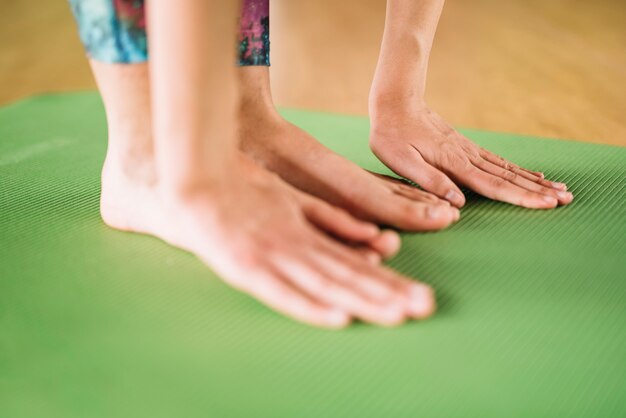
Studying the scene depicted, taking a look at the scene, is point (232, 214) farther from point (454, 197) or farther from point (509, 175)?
point (509, 175)

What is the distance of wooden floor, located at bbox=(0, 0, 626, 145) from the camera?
195 cm

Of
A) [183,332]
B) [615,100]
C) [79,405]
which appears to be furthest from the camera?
[615,100]

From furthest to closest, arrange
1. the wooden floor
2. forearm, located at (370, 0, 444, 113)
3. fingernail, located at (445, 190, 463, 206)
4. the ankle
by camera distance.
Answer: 1. the wooden floor
2. forearm, located at (370, 0, 444, 113)
3. fingernail, located at (445, 190, 463, 206)
4. the ankle

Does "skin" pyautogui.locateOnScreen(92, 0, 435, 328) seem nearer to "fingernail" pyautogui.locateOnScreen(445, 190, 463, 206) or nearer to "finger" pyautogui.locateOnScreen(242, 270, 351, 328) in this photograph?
"finger" pyautogui.locateOnScreen(242, 270, 351, 328)

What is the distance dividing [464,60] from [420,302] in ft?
6.30

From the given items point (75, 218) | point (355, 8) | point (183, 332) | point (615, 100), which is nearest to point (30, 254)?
point (75, 218)

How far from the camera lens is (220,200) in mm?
767

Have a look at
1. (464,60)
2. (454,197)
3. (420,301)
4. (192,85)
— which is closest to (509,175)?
(454,197)

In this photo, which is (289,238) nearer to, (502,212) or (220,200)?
(220,200)

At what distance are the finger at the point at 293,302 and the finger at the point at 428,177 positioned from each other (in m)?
0.40

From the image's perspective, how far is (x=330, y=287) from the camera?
2.37 ft

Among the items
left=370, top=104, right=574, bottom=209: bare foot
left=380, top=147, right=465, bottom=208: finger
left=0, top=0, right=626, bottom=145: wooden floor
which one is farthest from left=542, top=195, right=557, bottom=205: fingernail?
left=0, top=0, right=626, bottom=145: wooden floor

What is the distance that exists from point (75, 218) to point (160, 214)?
21 cm

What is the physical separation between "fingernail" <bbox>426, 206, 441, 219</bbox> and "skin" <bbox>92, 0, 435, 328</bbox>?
0.14 meters
